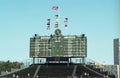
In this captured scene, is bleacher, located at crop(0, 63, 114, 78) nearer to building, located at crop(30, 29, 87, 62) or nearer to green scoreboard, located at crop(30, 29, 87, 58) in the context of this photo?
building, located at crop(30, 29, 87, 62)

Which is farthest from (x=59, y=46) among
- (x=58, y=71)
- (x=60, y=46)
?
(x=58, y=71)

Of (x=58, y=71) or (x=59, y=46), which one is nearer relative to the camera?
(x=58, y=71)

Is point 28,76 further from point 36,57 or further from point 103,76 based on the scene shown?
point 103,76

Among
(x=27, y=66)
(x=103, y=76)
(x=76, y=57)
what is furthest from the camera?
(x=27, y=66)

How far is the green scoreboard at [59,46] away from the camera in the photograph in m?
117

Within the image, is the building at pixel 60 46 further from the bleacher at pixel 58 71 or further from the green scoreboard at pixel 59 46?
the bleacher at pixel 58 71

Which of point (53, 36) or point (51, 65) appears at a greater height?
point (53, 36)

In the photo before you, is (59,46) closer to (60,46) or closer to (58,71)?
(60,46)

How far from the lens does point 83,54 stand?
117m

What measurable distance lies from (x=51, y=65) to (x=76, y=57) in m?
8.47

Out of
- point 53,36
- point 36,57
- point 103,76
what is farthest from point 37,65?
point 103,76

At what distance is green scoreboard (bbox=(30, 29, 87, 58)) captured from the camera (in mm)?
117062

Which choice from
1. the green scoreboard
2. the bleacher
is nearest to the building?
the green scoreboard

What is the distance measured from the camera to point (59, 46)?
4641 inches
